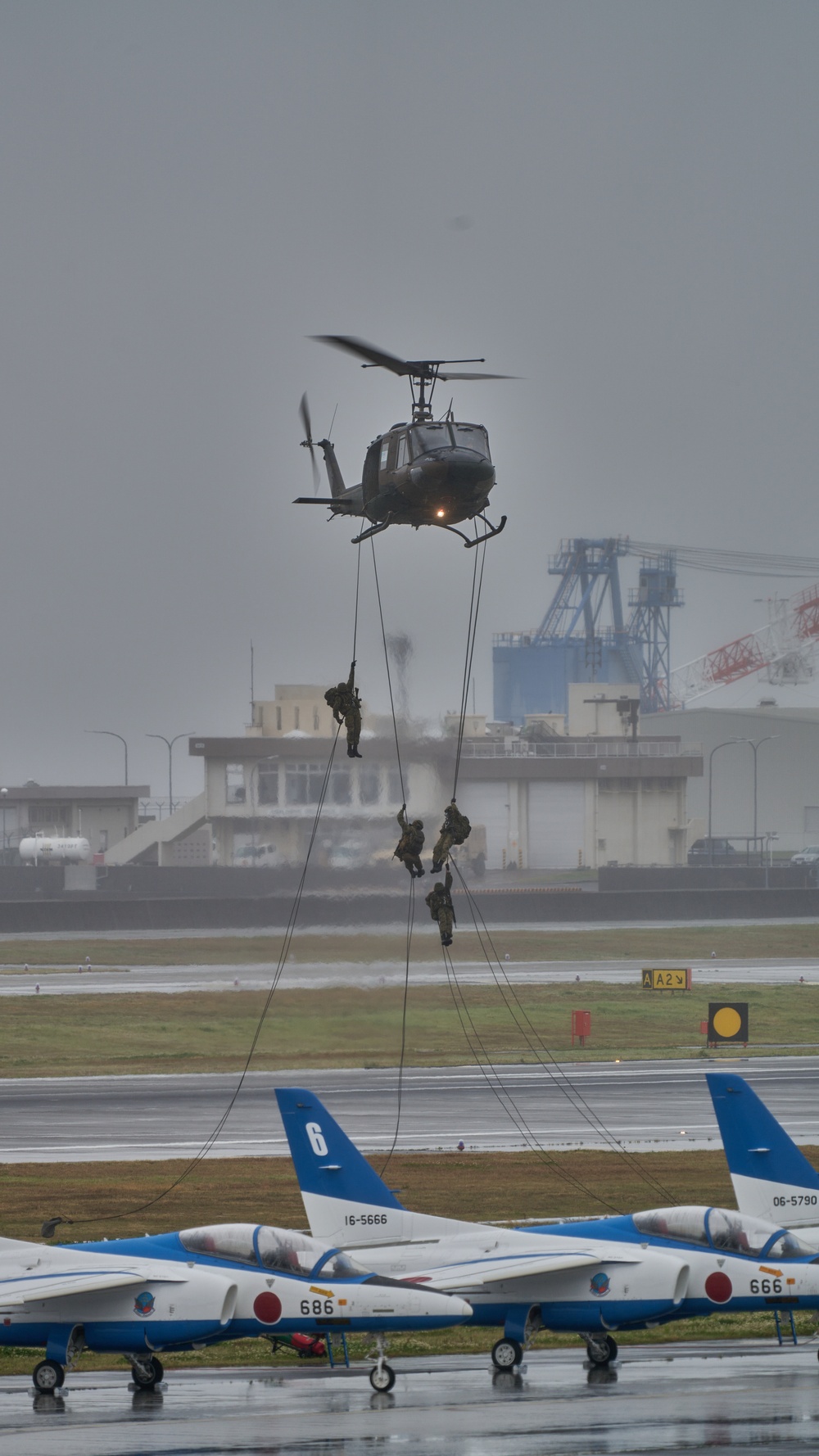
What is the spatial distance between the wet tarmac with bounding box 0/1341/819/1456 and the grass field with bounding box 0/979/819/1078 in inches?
1001

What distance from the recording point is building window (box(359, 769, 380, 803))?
56312mm

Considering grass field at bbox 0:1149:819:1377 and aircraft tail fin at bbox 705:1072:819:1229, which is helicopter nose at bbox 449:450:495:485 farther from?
grass field at bbox 0:1149:819:1377

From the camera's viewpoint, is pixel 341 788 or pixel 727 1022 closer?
pixel 341 788

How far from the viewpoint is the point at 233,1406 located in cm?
2192

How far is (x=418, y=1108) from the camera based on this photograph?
4891 centimetres

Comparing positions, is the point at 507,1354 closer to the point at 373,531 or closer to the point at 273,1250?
the point at 273,1250

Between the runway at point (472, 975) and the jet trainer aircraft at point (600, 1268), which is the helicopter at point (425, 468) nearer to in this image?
the jet trainer aircraft at point (600, 1268)

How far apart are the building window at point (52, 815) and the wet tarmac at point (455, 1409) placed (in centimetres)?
13616

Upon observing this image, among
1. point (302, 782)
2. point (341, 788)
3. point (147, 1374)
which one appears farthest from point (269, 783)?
point (147, 1374)

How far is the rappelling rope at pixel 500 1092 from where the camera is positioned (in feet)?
121

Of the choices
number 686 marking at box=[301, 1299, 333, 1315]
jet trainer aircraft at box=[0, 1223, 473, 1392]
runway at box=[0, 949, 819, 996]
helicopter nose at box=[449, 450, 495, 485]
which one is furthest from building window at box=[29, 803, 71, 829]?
number 686 marking at box=[301, 1299, 333, 1315]

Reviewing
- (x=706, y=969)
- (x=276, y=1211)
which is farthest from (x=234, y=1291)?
(x=706, y=969)

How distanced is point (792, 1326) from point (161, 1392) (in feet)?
31.1

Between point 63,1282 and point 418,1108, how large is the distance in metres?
27.2
